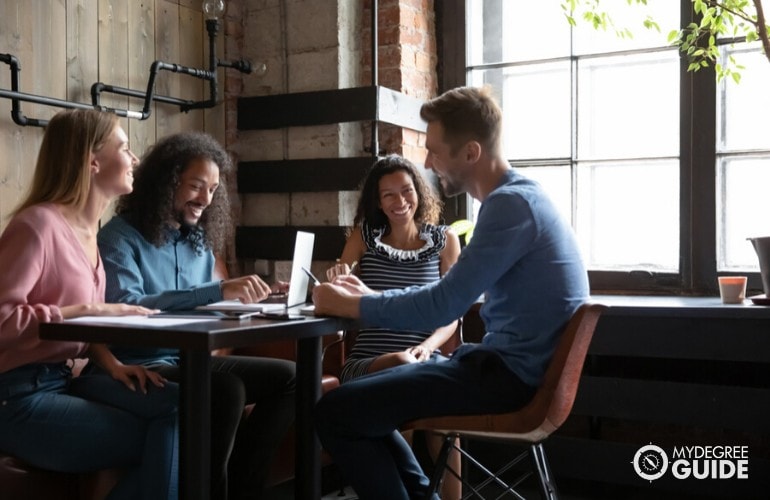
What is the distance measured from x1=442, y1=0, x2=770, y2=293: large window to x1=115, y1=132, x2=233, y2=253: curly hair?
151 centimetres

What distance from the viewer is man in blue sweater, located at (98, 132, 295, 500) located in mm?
2445

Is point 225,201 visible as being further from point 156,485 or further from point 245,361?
point 156,485

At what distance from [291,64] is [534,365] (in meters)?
2.19

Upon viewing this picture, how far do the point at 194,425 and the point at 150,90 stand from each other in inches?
70.5

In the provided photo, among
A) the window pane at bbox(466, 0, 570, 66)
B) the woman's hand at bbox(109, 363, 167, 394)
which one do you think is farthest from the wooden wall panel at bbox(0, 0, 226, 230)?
the window pane at bbox(466, 0, 570, 66)

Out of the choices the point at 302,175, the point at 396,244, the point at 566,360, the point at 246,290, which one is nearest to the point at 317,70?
the point at 302,175

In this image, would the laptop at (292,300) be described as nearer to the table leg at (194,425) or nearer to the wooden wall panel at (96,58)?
the table leg at (194,425)

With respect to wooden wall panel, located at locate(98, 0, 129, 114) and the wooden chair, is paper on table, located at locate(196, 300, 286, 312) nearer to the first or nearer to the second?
the wooden chair

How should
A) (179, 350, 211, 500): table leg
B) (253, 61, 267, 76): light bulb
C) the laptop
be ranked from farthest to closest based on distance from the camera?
(253, 61, 267, 76): light bulb < the laptop < (179, 350, 211, 500): table leg

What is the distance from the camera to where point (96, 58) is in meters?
3.28

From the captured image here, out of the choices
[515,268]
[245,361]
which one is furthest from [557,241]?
[245,361]

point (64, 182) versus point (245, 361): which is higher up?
point (64, 182)

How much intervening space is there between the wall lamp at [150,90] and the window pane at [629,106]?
1.42 meters

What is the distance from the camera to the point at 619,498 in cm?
331
